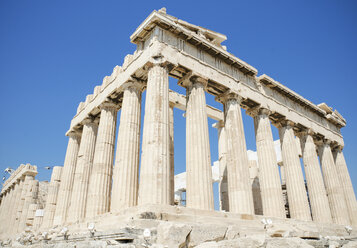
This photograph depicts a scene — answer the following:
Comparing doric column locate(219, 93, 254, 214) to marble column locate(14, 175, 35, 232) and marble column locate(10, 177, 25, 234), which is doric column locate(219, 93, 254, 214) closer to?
marble column locate(14, 175, 35, 232)

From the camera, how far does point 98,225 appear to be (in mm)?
13125

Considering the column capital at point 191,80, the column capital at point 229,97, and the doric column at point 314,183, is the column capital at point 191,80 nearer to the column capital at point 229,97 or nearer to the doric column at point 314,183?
the column capital at point 229,97

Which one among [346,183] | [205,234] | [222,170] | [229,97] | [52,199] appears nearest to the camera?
[205,234]

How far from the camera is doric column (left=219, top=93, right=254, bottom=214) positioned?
17.1 m

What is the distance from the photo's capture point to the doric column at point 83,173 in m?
20.4

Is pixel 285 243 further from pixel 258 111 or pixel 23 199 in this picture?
pixel 23 199

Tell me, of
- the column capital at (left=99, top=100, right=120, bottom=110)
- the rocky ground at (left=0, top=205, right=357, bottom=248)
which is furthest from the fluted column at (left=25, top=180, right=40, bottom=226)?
the rocky ground at (left=0, top=205, right=357, bottom=248)

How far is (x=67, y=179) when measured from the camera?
2373cm

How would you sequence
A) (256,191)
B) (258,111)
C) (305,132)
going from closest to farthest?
(258,111) < (305,132) < (256,191)

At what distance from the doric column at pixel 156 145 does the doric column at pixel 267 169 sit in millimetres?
9054

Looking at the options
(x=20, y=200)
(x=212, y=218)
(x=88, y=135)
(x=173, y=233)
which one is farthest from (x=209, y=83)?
(x=20, y=200)

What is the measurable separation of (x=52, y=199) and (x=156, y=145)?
1593cm

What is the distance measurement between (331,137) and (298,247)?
2539 centimetres

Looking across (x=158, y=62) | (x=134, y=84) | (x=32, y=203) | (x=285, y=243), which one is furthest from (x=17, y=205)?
(x=285, y=243)
